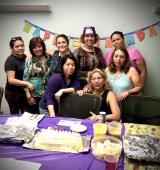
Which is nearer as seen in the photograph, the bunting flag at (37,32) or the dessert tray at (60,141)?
the dessert tray at (60,141)

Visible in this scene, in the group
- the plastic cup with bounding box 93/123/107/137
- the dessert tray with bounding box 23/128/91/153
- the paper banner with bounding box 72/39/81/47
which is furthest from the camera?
the paper banner with bounding box 72/39/81/47

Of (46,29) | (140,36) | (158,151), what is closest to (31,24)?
(46,29)

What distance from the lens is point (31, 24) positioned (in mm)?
3695

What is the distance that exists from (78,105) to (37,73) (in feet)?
2.73

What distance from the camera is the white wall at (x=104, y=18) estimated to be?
11.4 feet

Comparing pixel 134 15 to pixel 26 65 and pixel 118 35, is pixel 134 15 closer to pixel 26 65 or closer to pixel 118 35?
pixel 118 35

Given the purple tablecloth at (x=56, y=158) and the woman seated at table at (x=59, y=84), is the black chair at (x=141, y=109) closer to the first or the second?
the woman seated at table at (x=59, y=84)

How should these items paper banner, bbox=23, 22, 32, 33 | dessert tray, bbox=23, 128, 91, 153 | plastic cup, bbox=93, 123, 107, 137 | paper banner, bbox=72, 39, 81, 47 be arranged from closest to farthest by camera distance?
dessert tray, bbox=23, 128, 91, 153, plastic cup, bbox=93, 123, 107, 137, paper banner, bbox=72, 39, 81, 47, paper banner, bbox=23, 22, 32, 33

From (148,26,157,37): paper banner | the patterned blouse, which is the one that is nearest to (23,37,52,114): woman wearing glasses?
the patterned blouse

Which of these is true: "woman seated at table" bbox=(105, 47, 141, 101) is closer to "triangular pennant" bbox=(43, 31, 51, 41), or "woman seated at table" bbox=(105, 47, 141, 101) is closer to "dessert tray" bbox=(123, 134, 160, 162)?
"dessert tray" bbox=(123, 134, 160, 162)

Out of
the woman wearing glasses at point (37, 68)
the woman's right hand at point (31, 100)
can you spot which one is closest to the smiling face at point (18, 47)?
the woman wearing glasses at point (37, 68)

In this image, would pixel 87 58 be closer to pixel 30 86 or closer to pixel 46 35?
pixel 30 86

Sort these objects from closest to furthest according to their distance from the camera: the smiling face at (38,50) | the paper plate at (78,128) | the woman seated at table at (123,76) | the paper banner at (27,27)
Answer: the paper plate at (78,128)
the woman seated at table at (123,76)
the smiling face at (38,50)
the paper banner at (27,27)

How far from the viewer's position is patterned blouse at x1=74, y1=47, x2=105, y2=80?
10.2ft
